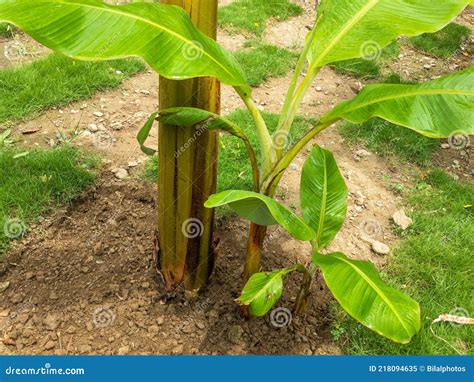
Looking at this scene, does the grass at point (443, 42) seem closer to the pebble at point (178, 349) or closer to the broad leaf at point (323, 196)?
the broad leaf at point (323, 196)

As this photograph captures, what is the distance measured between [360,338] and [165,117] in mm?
1309

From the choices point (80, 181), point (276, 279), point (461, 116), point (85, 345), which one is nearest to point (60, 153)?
point (80, 181)

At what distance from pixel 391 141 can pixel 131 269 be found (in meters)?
2.12

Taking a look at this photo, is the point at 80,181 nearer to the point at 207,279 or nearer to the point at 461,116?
the point at 207,279

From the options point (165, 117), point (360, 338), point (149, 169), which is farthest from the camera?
point (149, 169)

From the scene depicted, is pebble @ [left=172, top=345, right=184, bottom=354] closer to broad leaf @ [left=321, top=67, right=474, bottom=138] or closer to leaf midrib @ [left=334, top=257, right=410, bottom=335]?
leaf midrib @ [left=334, top=257, right=410, bottom=335]

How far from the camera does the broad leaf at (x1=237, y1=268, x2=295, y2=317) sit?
1584 millimetres

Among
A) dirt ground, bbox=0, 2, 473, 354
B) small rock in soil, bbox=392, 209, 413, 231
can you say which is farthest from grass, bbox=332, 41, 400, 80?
small rock in soil, bbox=392, 209, 413, 231

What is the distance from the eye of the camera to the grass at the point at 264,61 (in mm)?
3881

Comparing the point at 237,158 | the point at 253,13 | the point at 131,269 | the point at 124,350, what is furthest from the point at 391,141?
the point at 124,350

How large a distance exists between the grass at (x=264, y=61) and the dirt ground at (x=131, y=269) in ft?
3.61

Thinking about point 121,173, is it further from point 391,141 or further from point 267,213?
point 391,141

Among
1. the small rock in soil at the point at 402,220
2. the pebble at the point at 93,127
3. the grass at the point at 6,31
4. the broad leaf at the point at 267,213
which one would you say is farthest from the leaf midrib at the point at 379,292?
the grass at the point at 6,31

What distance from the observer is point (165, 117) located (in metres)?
1.63
